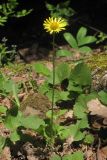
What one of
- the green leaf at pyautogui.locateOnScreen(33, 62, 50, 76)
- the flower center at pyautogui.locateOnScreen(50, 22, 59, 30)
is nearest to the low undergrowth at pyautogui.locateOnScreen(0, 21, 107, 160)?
the green leaf at pyautogui.locateOnScreen(33, 62, 50, 76)

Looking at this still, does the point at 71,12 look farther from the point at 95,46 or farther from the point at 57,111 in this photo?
the point at 57,111

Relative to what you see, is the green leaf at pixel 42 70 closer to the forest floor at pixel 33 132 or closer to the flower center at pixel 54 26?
the forest floor at pixel 33 132

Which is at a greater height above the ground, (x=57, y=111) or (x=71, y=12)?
(x=71, y=12)

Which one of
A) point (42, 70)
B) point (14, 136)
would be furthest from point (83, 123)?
point (42, 70)

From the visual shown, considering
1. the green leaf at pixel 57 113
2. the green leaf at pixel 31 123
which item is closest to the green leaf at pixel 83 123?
the green leaf at pixel 57 113

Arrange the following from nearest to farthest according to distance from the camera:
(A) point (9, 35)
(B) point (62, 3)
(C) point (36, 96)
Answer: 1. (C) point (36, 96)
2. (B) point (62, 3)
3. (A) point (9, 35)

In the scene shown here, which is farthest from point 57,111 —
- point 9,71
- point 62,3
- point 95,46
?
point 95,46

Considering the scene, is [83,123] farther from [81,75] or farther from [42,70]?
[42,70]

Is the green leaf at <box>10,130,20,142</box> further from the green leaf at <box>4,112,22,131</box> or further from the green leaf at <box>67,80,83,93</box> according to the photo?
the green leaf at <box>67,80,83,93</box>
